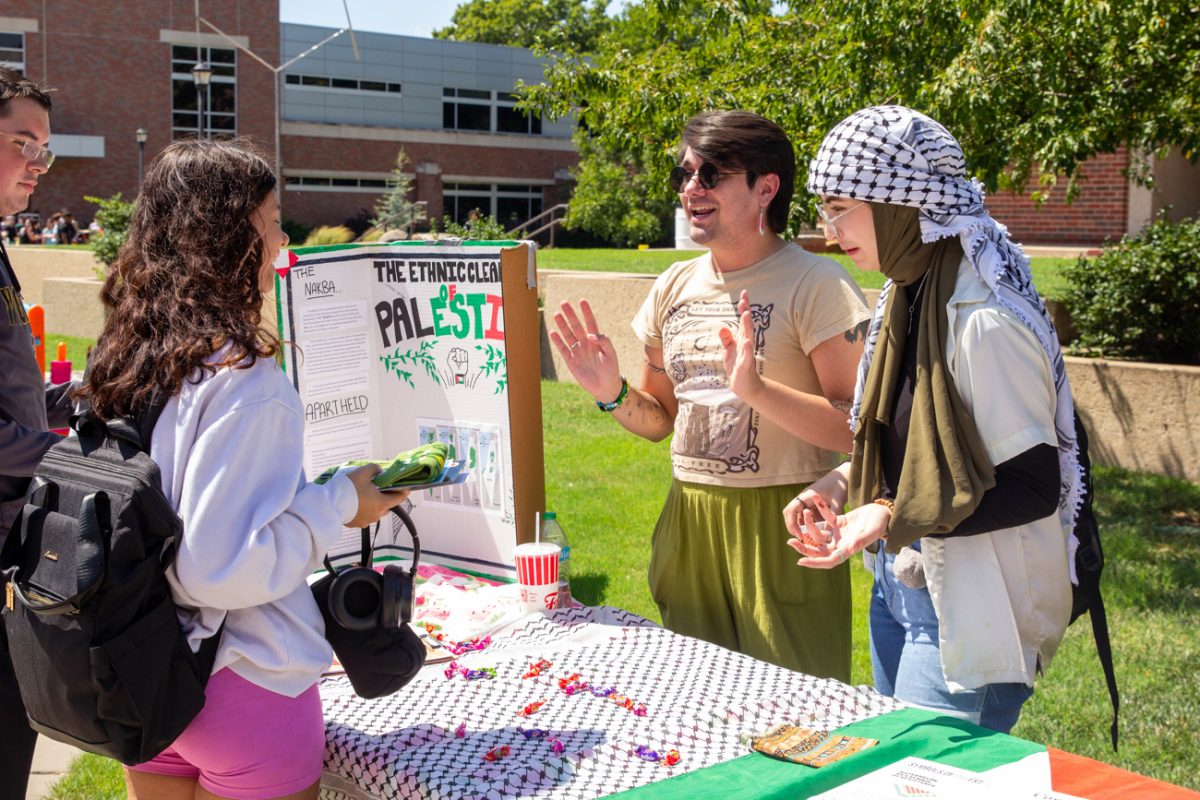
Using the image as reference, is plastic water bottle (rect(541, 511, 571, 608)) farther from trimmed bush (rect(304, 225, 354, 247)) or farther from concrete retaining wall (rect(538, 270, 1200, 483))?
trimmed bush (rect(304, 225, 354, 247))

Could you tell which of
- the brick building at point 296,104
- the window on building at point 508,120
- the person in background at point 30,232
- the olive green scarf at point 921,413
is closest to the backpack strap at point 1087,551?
the olive green scarf at point 921,413

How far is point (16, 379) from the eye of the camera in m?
2.69

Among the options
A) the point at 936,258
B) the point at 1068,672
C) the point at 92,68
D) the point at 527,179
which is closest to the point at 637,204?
the point at 527,179

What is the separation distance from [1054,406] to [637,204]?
32.2m

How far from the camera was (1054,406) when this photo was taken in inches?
85.0

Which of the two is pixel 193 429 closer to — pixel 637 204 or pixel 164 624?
pixel 164 624

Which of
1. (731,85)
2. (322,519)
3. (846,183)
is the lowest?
(322,519)

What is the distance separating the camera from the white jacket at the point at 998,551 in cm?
207

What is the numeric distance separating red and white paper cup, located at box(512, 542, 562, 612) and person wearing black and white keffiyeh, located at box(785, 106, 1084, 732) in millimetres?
854

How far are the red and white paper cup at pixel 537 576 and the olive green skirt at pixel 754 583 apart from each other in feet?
1.03

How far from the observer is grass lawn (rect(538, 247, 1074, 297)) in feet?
34.9

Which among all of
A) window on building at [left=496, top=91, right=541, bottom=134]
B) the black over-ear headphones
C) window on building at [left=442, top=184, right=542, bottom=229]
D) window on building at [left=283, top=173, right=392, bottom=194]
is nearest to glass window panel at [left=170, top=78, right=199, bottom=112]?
window on building at [left=283, top=173, right=392, bottom=194]

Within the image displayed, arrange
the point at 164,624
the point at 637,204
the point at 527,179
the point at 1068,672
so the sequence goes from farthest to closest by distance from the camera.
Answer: the point at 527,179, the point at 637,204, the point at 1068,672, the point at 164,624

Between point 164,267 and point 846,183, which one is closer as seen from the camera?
point 164,267
